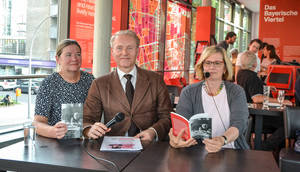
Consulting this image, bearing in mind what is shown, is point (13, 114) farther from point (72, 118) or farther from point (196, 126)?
point (196, 126)

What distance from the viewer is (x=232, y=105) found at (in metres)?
2.51

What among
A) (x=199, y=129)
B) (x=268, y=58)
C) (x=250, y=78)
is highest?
(x=268, y=58)

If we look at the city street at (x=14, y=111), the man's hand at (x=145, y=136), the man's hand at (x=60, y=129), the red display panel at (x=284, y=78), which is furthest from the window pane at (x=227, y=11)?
the man's hand at (x=60, y=129)

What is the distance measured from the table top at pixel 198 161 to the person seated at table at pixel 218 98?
0.50 metres

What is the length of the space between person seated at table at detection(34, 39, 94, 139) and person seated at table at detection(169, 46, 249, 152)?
32.6 inches

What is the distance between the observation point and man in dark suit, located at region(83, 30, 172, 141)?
8.39ft

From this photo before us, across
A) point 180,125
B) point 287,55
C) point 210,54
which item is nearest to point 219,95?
point 210,54

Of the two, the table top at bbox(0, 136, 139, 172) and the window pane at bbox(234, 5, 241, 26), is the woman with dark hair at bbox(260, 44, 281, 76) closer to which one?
the table top at bbox(0, 136, 139, 172)

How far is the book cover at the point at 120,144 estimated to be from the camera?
1932mm

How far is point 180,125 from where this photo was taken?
2.03 m

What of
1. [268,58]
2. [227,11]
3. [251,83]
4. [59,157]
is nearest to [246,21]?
[227,11]

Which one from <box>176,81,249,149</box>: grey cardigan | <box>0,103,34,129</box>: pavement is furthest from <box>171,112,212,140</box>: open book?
<box>0,103,34,129</box>: pavement

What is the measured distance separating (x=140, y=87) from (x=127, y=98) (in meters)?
0.14

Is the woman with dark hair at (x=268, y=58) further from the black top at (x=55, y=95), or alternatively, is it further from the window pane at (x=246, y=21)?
the window pane at (x=246, y=21)
